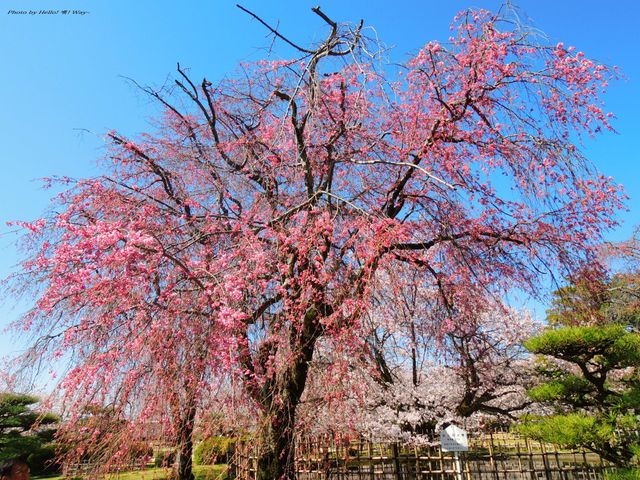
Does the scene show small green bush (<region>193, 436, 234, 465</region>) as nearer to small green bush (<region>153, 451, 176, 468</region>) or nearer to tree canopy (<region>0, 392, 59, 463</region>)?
small green bush (<region>153, 451, 176, 468</region>)

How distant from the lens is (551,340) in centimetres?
493

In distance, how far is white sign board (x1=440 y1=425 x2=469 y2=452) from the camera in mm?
5955

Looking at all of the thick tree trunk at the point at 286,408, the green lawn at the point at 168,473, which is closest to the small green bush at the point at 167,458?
the green lawn at the point at 168,473

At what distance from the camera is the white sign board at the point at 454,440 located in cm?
595

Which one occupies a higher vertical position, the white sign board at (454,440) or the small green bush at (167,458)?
the white sign board at (454,440)

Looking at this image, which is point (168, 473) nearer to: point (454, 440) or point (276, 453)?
point (276, 453)

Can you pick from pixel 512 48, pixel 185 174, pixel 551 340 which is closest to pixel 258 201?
pixel 185 174

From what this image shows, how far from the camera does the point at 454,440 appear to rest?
6.04 m

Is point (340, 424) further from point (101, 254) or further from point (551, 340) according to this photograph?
point (101, 254)

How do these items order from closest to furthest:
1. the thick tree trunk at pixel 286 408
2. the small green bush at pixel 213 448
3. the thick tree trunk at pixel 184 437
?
the small green bush at pixel 213 448, the thick tree trunk at pixel 184 437, the thick tree trunk at pixel 286 408

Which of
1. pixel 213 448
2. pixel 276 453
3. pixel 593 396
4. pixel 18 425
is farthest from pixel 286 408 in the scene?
pixel 18 425

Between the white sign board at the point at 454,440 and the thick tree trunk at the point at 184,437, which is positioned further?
the white sign board at the point at 454,440

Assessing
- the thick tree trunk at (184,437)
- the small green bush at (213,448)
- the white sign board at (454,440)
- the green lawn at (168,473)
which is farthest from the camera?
the white sign board at (454,440)

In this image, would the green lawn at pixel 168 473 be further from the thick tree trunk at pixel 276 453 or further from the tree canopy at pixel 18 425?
the tree canopy at pixel 18 425
